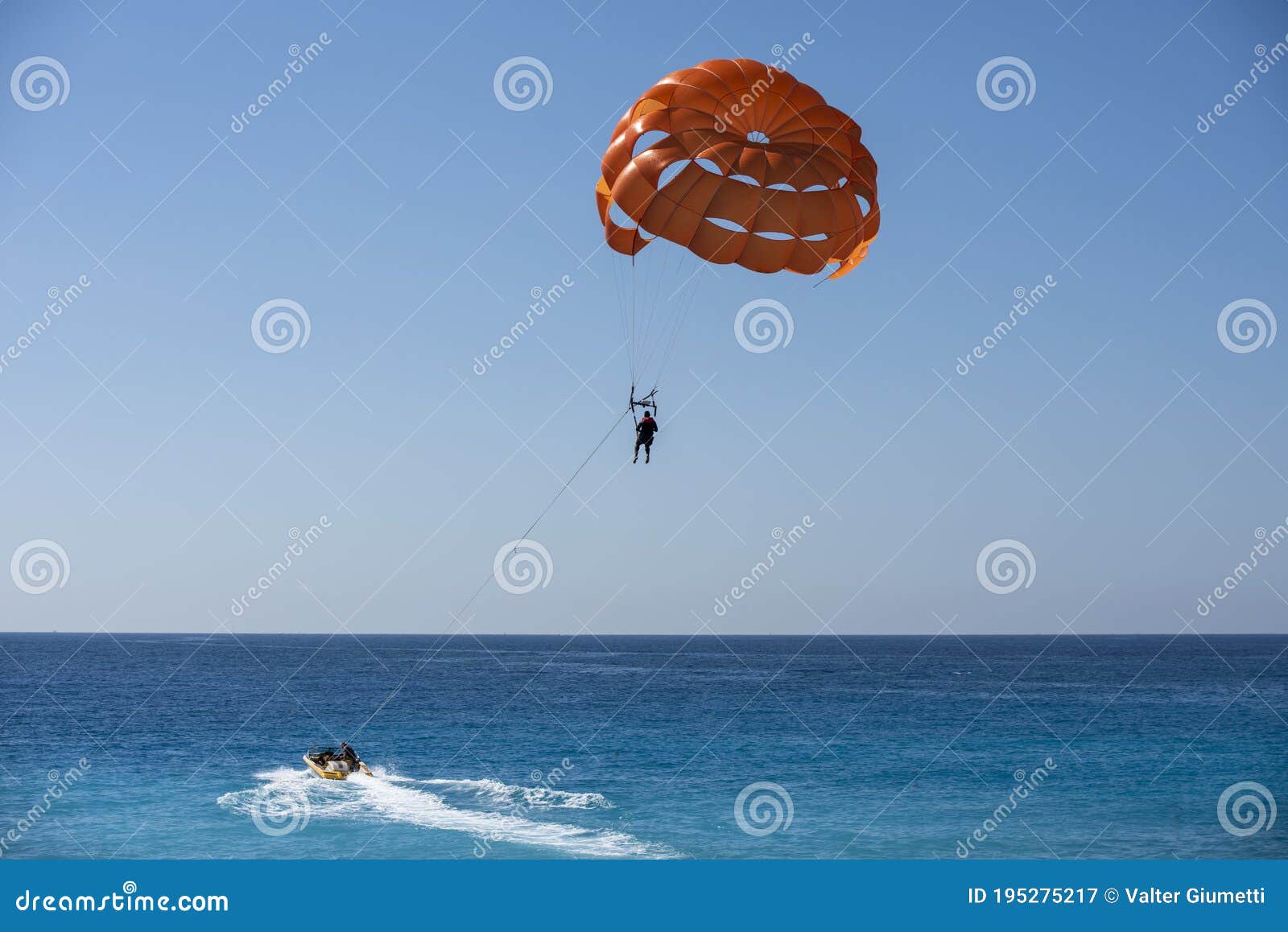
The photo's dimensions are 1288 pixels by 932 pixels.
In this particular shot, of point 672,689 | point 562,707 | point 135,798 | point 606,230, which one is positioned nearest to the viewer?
point 606,230

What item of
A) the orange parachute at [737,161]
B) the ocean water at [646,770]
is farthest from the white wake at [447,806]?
the orange parachute at [737,161]

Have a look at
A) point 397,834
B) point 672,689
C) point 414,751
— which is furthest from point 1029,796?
point 672,689

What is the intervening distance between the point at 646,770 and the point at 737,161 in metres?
23.3

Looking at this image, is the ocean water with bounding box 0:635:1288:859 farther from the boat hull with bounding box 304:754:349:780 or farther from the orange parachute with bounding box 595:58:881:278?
the orange parachute with bounding box 595:58:881:278

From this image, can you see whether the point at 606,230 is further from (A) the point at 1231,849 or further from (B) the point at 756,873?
(A) the point at 1231,849

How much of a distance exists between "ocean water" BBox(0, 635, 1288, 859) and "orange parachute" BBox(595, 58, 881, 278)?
13882mm

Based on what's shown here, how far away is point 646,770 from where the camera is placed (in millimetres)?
33969

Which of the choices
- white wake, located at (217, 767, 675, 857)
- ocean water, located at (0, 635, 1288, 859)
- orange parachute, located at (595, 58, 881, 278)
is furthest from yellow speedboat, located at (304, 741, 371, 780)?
orange parachute, located at (595, 58, 881, 278)

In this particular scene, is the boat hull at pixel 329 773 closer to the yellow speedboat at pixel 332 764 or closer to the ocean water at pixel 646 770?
the yellow speedboat at pixel 332 764

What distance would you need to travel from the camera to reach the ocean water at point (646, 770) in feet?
80.0

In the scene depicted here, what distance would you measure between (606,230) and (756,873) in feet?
35.3

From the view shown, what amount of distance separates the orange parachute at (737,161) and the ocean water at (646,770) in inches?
547

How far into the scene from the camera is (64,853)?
23.0m

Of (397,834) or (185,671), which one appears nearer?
(397,834)
